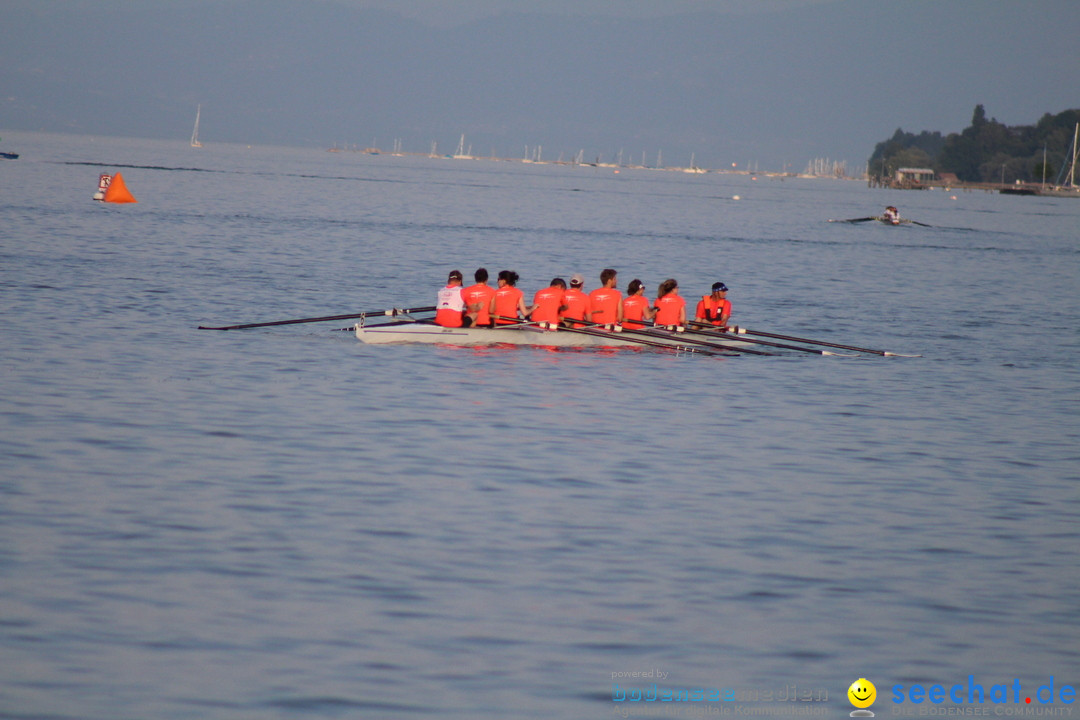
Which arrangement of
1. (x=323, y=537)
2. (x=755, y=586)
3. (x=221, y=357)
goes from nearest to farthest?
(x=755, y=586) < (x=323, y=537) < (x=221, y=357)

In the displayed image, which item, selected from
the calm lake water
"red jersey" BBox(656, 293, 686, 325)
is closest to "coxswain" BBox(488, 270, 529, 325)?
the calm lake water

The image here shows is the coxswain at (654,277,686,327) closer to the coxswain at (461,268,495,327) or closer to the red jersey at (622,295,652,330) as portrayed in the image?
the red jersey at (622,295,652,330)

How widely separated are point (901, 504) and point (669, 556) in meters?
3.28

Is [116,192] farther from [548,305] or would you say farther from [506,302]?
[548,305]

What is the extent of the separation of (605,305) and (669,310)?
121cm

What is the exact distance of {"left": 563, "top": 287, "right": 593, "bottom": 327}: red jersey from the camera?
2164 centimetres

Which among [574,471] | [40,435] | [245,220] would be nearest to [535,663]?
[574,471]

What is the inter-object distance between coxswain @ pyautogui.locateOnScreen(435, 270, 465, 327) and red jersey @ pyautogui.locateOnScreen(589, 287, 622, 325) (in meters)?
2.49

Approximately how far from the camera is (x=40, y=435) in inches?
508

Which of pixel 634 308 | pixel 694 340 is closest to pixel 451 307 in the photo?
pixel 634 308

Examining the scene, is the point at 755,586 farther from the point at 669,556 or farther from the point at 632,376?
the point at 632,376

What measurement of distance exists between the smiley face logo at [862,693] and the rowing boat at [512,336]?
13.7m

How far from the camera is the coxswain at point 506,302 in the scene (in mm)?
20909

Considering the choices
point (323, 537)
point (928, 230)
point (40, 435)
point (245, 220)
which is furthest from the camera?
point (928, 230)
